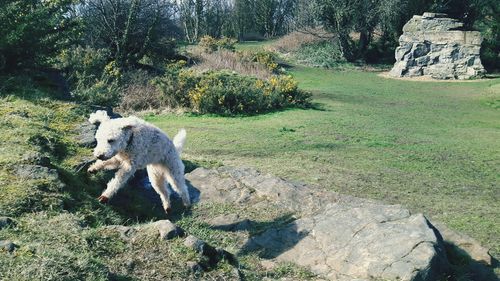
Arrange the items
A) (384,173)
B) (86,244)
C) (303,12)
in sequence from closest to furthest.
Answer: (86,244) < (384,173) < (303,12)

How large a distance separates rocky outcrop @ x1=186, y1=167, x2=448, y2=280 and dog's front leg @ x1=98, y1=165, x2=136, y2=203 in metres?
1.08

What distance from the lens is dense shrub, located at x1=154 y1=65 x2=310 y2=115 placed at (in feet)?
49.2

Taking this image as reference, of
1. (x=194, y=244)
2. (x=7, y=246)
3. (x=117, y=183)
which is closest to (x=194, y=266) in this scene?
(x=194, y=244)

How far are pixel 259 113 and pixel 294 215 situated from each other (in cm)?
989

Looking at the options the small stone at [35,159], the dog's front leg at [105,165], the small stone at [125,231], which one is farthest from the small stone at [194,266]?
the small stone at [35,159]

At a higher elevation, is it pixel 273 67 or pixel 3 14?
pixel 3 14

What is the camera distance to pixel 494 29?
30.0 metres

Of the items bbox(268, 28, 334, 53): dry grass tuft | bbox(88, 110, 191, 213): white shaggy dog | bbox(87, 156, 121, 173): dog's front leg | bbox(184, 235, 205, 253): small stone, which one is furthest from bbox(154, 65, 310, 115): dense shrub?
bbox(268, 28, 334, 53): dry grass tuft

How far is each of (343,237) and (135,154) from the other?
7.36ft

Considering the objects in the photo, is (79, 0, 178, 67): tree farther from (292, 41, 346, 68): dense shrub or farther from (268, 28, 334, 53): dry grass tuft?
(268, 28, 334, 53): dry grass tuft

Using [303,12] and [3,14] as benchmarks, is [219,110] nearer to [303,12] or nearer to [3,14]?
[3,14]

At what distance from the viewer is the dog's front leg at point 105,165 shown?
5070 mm

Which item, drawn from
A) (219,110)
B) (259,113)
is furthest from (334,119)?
(219,110)

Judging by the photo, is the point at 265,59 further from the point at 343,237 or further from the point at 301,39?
the point at 343,237
